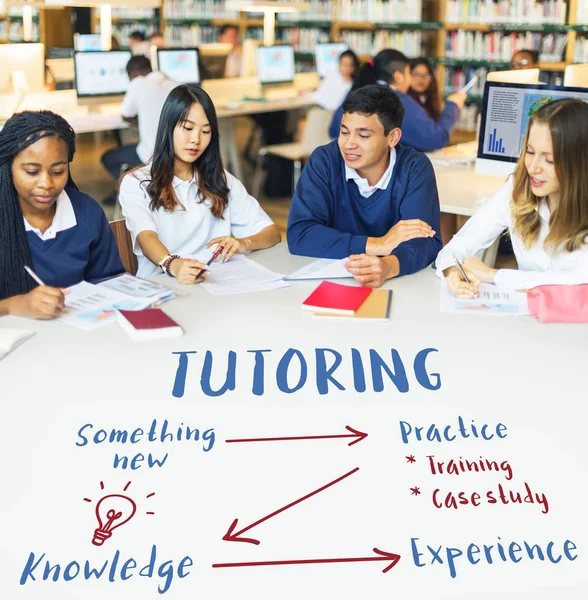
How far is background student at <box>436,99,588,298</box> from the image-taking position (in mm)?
1910

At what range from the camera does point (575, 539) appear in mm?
1105

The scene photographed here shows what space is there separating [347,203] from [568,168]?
2.39 ft

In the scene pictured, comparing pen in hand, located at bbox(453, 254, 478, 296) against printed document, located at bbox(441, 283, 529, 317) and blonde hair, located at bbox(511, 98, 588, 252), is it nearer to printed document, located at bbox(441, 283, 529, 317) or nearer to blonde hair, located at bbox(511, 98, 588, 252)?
printed document, located at bbox(441, 283, 529, 317)

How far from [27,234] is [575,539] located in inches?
56.2

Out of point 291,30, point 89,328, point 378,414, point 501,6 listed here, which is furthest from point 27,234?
point 291,30

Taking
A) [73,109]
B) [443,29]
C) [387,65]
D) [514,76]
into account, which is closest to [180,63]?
[73,109]

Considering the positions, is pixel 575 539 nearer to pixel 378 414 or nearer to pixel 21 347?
pixel 378 414

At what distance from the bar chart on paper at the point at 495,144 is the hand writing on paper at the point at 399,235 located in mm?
1259

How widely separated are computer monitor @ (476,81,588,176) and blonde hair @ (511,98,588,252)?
1.30 meters

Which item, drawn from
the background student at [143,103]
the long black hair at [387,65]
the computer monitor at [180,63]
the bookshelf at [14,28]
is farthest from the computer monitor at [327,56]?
the bookshelf at [14,28]

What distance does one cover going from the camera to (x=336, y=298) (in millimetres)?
1884

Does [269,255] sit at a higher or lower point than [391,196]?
lower

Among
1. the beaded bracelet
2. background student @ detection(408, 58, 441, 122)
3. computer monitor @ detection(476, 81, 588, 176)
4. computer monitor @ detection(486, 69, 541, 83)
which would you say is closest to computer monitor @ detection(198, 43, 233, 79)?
background student @ detection(408, 58, 441, 122)

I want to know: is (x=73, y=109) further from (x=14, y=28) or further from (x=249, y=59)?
(x=14, y=28)
